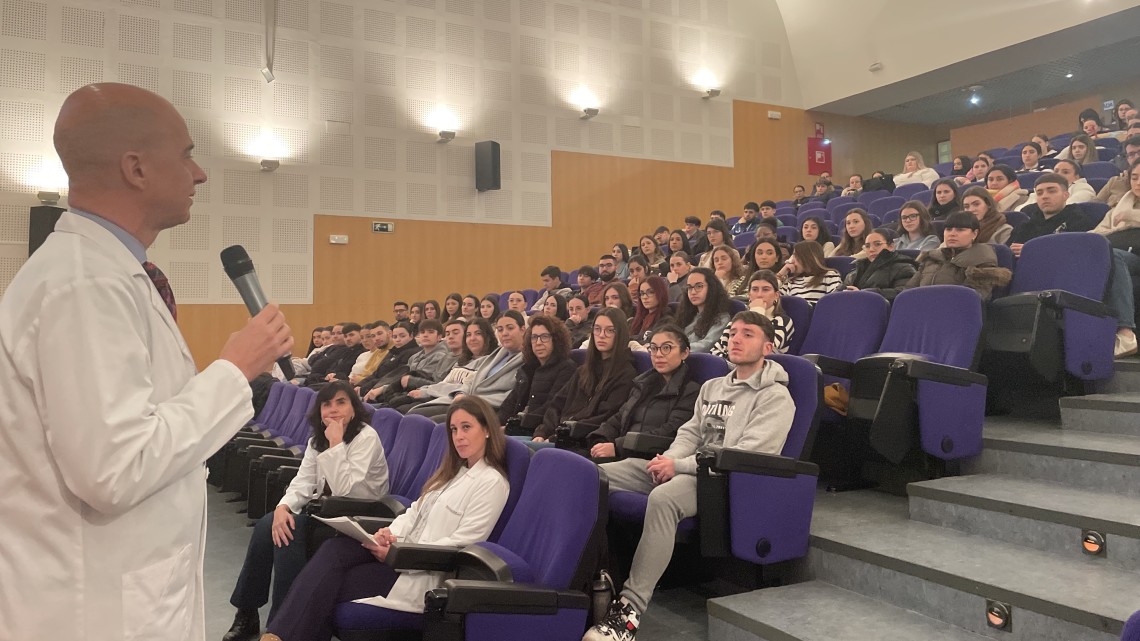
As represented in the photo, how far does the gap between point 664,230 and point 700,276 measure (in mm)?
4140

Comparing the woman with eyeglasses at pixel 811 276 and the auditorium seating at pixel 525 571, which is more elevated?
the woman with eyeglasses at pixel 811 276

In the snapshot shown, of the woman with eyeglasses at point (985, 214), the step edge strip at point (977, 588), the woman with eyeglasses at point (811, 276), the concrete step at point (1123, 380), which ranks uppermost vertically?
the woman with eyeglasses at point (985, 214)

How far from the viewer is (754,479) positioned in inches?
84.7

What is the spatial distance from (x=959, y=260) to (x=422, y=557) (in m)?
2.54

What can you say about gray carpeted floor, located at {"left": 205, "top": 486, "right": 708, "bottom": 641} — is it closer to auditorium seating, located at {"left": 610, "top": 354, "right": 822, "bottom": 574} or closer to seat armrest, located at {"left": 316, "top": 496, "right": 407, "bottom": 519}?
auditorium seating, located at {"left": 610, "top": 354, "right": 822, "bottom": 574}

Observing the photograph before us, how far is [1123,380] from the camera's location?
9.02 ft

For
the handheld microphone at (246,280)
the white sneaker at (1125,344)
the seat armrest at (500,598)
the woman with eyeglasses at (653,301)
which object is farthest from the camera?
the woman with eyeglasses at (653,301)

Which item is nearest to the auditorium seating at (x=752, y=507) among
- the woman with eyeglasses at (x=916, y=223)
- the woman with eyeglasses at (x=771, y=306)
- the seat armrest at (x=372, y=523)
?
the seat armrest at (x=372, y=523)

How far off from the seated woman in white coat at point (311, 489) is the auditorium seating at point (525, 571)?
552 mm

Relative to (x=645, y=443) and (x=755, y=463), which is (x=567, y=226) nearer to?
(x=645, y=443)

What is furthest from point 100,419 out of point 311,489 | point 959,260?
point 959,260

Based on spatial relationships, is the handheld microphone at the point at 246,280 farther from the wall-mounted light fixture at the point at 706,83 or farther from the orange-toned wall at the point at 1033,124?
the orange-toned wall at the point at 1033,124

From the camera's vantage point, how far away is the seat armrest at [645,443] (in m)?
2.54

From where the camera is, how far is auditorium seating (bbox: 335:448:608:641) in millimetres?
1704
